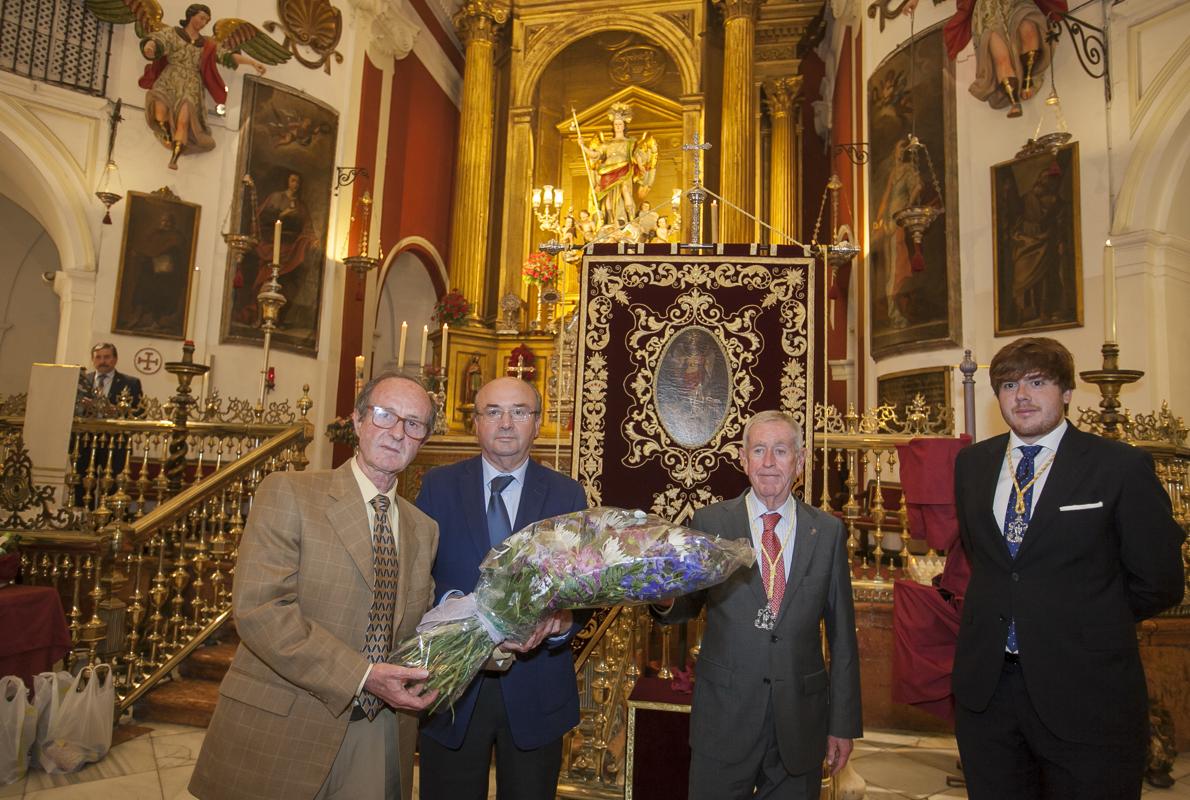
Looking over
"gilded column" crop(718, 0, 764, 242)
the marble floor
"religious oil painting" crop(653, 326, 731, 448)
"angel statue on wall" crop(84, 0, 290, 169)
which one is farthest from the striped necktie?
"gilded column" crop(718, 0, 764, 242)

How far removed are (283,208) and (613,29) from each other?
6750 millimetres

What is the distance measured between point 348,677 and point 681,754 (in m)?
1.53

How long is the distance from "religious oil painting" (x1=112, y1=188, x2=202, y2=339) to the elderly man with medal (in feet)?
29.7

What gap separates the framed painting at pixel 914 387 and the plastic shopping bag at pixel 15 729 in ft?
22.5

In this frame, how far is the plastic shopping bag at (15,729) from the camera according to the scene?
10.9ft

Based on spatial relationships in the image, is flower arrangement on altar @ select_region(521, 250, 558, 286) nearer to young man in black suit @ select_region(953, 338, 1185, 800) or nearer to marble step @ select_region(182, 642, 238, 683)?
marble step @ select_region(182, 642, 238, 683)

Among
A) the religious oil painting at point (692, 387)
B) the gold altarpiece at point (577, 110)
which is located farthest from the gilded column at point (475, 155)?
the religious oil painting at point (692, 387)

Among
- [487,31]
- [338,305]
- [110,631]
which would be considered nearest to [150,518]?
[110,631]

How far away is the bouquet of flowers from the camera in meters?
1.62

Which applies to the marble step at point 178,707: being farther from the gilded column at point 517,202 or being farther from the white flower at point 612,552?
the gilded column at point 517,202

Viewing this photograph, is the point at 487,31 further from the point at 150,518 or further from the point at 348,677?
the point at 348,677

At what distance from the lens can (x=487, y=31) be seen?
43.4ft

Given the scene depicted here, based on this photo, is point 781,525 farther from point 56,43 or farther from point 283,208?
point 56,43

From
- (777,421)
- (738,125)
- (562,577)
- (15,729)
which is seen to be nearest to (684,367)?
(777,421)
